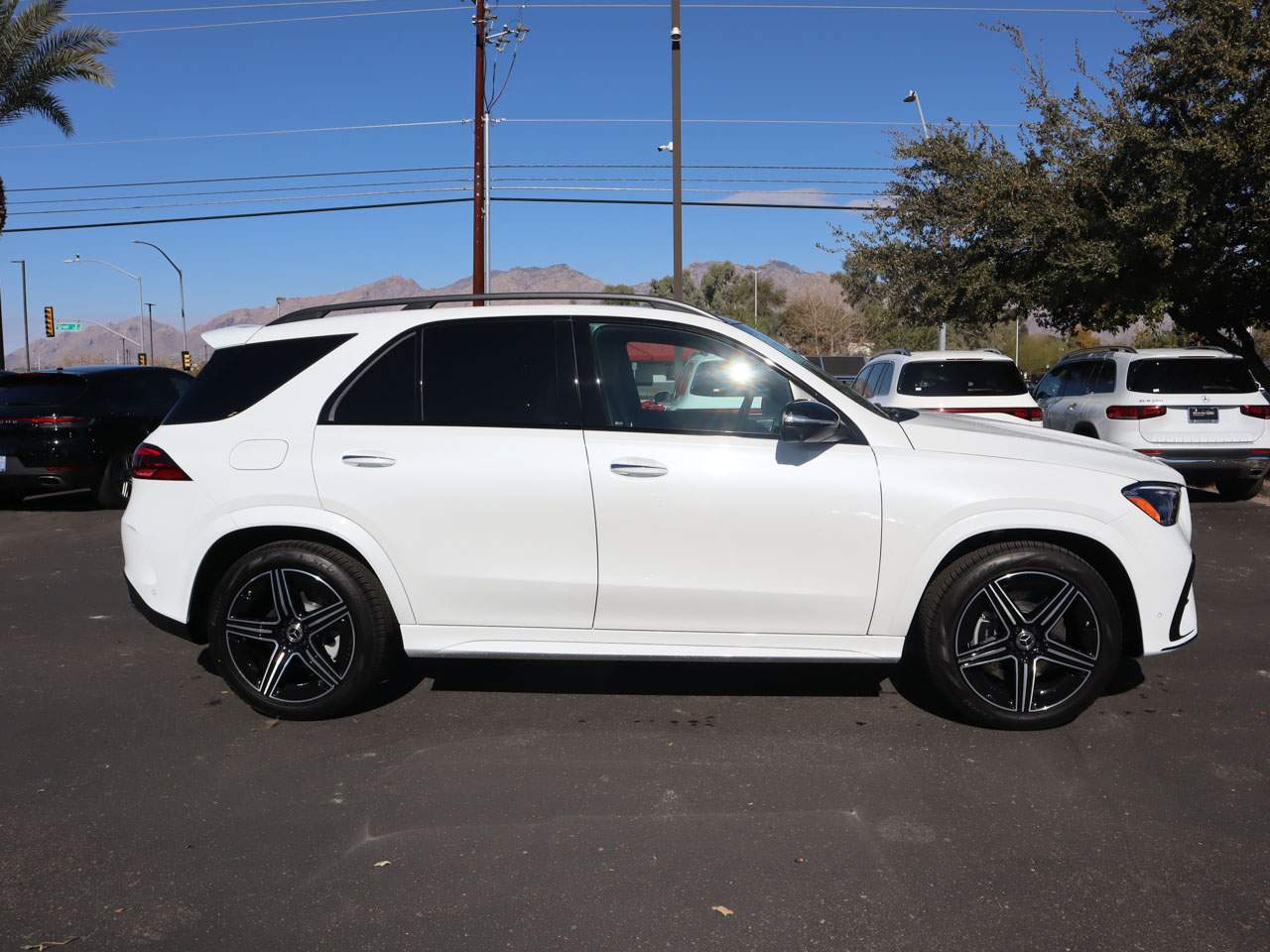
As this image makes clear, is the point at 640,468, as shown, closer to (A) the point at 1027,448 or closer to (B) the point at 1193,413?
(A) the point at 1027,448

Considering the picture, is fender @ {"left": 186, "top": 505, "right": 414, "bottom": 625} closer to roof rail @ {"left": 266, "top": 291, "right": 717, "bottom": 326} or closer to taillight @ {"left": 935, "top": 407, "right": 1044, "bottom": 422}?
roof rail @ {"left": 266, "top": 291, "right": 717, "bottom": 326}

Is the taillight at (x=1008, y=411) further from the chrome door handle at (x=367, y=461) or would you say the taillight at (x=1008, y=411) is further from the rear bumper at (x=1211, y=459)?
the chrome door handle at (x=367, y=461)

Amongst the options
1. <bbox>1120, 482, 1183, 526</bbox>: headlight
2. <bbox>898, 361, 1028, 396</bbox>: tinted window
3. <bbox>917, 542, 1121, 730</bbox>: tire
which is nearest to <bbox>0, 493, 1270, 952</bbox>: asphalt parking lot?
<bbox>917, 542, 1121, 730</bbox>: tire

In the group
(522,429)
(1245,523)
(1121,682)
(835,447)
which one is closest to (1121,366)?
(1245,523)

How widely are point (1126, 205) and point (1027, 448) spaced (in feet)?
33.6

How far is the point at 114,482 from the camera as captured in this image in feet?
36.1

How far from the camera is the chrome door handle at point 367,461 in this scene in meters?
4.14

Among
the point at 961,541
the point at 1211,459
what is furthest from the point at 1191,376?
the point at 961,541

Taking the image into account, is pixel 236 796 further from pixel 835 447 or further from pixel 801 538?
pixel 835 447

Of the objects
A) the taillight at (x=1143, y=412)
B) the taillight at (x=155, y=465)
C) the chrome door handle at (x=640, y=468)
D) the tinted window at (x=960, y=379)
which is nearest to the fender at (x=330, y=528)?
the taillight at (x=155, y=465)

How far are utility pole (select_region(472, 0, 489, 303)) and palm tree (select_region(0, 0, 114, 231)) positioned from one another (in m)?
7.76

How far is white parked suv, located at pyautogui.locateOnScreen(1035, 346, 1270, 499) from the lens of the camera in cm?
1041

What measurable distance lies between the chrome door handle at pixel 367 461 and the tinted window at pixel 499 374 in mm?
241

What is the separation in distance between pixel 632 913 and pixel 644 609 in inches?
56.5
